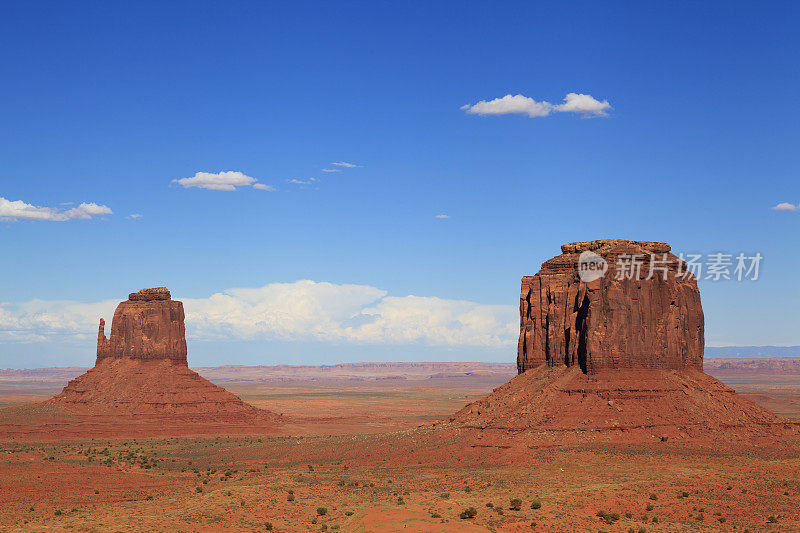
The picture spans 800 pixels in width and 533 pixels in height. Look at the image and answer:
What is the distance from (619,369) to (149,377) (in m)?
64.1

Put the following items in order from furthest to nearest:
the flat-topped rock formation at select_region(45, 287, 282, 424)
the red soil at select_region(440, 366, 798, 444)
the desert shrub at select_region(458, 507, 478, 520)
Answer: the flat-topped rock formation at select_region(45, 287, 282, 424)
the red soil at select_region(440, 366, 798, 444)
the desert shrub at select_region(458, 507, 478, 520)

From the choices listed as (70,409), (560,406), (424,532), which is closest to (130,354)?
(70,409)

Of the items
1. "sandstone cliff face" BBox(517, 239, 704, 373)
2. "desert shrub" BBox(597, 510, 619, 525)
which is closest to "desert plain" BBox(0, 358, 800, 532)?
"desert shrub" BBox(597, 510, 619, 525)

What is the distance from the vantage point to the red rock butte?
65.6 meters

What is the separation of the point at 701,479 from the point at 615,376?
52.9ft

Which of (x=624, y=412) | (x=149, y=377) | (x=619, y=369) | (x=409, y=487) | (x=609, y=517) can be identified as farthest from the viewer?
(x=149, y=377)

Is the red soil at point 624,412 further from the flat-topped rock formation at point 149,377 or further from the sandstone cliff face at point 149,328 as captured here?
the sandstone cliff face at point 149,328

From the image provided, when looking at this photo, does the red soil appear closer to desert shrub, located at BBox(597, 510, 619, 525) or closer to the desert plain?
the desert plain

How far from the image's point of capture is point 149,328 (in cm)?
11238

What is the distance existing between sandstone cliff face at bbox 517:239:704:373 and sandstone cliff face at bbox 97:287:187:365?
53396 millimetres

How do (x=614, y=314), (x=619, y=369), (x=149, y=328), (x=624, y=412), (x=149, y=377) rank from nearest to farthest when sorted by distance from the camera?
(x=624, y=412), (x=619, y=369), (x=614, y=314), (x=149, y=377), (x=149, y=328)

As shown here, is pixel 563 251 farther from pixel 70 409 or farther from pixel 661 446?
pixel 70 409

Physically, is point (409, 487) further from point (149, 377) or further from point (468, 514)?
point (149, 377)

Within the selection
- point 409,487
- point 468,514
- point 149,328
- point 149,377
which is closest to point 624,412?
point 409,487
